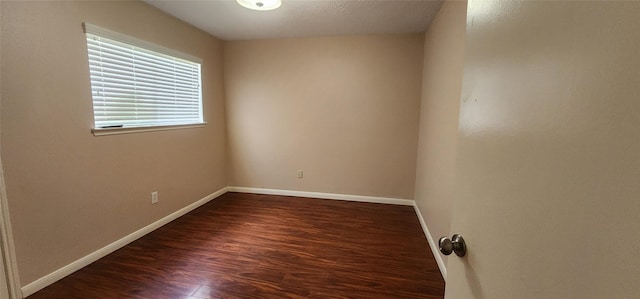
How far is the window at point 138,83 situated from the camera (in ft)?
6.77

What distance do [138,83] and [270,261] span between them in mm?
2062

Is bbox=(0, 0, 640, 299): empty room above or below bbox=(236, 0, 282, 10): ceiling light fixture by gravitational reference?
below

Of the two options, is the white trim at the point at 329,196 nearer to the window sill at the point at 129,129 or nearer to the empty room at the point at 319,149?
the empty room at the point at 319,149

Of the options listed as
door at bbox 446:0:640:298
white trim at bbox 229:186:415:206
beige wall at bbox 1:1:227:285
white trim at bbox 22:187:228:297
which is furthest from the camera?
white trim at bbox 229:186:415:206

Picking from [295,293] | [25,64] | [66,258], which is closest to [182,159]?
[66,258]

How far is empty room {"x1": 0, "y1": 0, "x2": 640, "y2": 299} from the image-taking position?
1.19 feet

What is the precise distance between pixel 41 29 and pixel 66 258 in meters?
1.60

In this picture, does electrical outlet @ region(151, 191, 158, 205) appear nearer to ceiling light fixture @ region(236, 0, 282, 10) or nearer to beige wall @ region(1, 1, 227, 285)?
beige wall @ region(1, 1, 227, 285)

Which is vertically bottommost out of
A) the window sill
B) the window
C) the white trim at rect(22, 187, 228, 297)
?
the white trim at rect(22, 187, 228, 297)

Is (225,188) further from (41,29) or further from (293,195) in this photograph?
(41,29)

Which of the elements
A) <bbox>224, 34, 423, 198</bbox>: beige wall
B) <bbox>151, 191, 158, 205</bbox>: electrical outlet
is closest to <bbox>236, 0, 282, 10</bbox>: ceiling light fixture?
<bbox>224, 34, 423, 198</bbox>: beige wall

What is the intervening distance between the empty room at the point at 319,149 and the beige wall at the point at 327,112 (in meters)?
0.03

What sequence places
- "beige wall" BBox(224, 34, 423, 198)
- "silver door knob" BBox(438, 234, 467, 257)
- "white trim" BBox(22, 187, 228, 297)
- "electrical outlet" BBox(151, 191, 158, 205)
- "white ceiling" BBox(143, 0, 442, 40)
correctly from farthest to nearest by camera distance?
"beige wall" BBox(224, 34, 423, 198) → "electrical outlet" BBox(151, 191, 158, 205) → "white ceiling" BBox(143, 0, 442, 40) → "white trim" BBox(22, 187, 228, 297) → "silver door knob" BBox(438, 234, 467, 257)

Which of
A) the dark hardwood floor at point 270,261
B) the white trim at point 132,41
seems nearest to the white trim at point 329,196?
the dark hardwood floor at point 270,261
